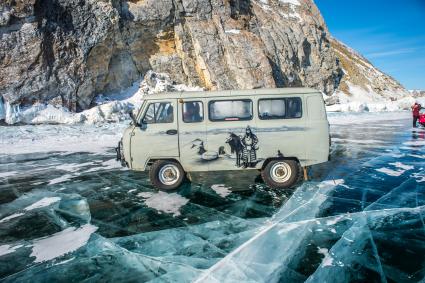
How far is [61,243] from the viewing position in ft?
17.3

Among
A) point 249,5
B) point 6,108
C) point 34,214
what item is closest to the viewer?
point 34,214

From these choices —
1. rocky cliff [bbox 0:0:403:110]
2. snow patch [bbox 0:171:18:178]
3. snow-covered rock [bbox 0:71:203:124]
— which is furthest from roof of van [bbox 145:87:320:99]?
rocky cliff [bbox 0:0:403:110]

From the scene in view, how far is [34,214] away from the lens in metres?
6.66

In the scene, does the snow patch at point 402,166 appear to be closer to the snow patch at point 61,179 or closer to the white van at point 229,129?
the white van at point 229,129

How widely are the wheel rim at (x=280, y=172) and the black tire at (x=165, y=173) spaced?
2.29 metres

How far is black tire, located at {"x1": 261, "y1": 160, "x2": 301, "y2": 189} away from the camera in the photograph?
791 centimetres

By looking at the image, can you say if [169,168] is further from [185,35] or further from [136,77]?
[185,35]

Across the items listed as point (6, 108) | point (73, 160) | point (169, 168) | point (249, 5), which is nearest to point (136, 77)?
point (6, 108)

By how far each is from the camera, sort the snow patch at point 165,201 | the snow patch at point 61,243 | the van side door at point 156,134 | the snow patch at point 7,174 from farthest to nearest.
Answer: the snow patch at point 7,174
the van side door at point 156,134
the snow patch at point 165,201
the snow patch at point 61,243

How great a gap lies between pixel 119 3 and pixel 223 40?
12.6 meters

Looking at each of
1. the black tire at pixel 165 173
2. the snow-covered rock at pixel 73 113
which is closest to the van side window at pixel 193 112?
the black tire at pixel 165 173

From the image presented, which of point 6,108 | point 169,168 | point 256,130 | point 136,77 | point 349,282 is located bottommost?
point 349,282

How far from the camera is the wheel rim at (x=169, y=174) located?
800 centimetres

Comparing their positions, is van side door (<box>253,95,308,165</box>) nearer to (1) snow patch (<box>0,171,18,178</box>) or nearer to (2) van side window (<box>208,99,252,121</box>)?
(2) van side window (<box>208,99,252,121</box>)
